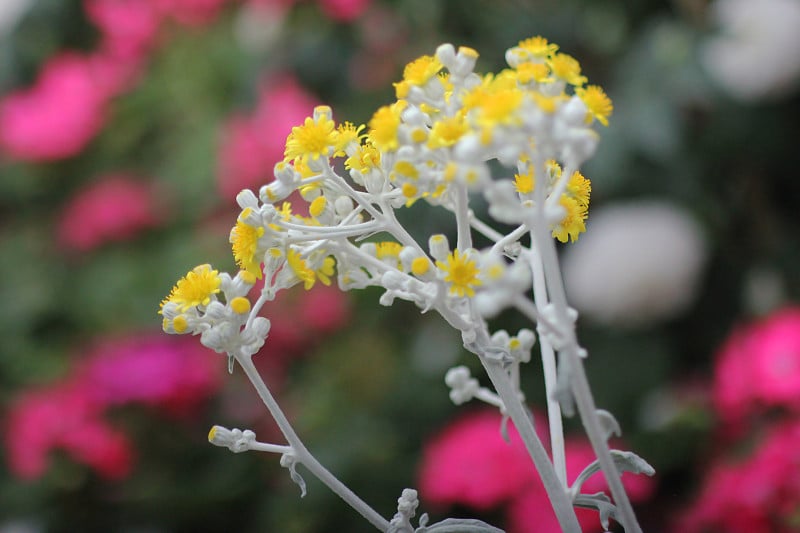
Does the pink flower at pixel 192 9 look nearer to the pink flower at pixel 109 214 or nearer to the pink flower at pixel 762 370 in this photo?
the pink flower at pixel 109 214

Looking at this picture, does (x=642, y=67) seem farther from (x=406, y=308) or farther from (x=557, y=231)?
(x=557, y=231)

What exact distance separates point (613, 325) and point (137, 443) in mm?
478

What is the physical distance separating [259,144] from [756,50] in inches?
19.3

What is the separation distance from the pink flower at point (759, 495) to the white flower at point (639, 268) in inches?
9.3

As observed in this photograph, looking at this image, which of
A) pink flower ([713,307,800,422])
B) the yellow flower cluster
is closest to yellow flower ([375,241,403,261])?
the yellow flower cluster

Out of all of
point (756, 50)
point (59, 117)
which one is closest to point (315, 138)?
point (756, 50)

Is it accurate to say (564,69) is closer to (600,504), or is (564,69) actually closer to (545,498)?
(600,504)

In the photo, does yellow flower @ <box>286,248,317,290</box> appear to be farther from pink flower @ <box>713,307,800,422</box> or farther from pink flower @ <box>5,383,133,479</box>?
pink flower @ <box>5,383,133,479</box>

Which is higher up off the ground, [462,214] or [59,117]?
[59,117]

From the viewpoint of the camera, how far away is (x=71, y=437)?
2.85 feet

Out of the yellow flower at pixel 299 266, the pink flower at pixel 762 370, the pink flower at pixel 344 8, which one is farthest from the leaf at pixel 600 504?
the pink flower at pixel 344 8

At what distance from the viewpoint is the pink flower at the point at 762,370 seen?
2.30 ft

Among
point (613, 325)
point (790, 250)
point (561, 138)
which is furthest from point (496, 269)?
point (790, 250)

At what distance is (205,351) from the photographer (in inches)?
36.1
